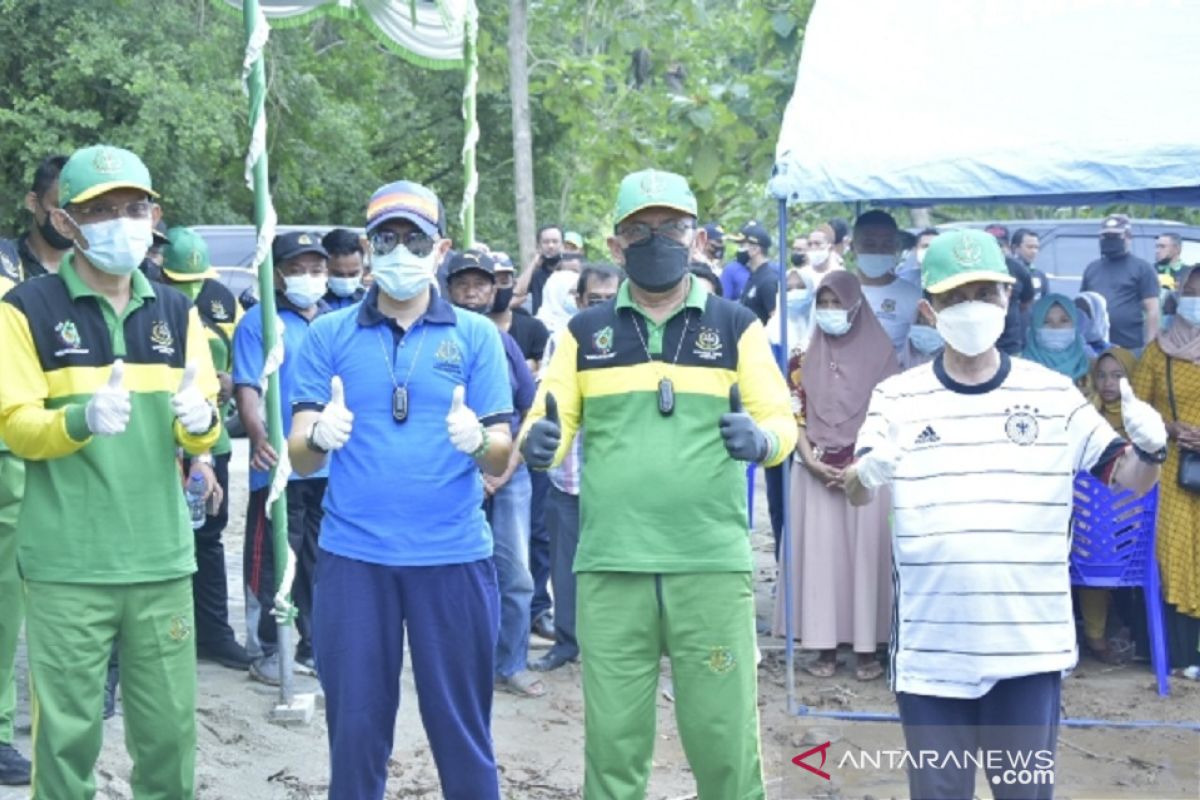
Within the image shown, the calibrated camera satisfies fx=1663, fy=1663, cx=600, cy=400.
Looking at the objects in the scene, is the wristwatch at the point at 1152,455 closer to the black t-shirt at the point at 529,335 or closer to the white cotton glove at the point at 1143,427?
the white cotton glove at the point at 1143,427

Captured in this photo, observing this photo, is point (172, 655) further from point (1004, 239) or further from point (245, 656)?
point (1004, 239)

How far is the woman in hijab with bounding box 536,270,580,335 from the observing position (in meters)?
11.6

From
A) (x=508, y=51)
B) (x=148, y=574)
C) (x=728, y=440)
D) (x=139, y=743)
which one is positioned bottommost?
(x=139, y=743)

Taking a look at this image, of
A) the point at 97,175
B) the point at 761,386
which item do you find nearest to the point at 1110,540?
the point at 761,386

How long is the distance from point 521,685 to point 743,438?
3.59 metres

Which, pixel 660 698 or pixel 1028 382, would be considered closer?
pixel 1028 382

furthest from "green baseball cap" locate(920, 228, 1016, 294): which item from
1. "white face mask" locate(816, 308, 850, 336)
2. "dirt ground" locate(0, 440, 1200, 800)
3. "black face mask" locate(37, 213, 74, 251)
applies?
"white face mask" locate(816, 308, 850, 336)

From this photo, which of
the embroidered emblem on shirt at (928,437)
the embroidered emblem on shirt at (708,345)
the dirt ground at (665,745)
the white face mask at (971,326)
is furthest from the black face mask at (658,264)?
the dirt ground at (665,745)

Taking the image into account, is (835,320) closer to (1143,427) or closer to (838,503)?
(838,503)

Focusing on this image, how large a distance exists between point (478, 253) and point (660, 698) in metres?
2.39

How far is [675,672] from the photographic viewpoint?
5230mm

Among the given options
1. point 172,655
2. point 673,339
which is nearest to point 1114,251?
point 673,339

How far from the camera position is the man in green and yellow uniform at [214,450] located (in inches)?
321

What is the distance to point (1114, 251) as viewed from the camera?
45.9ft
